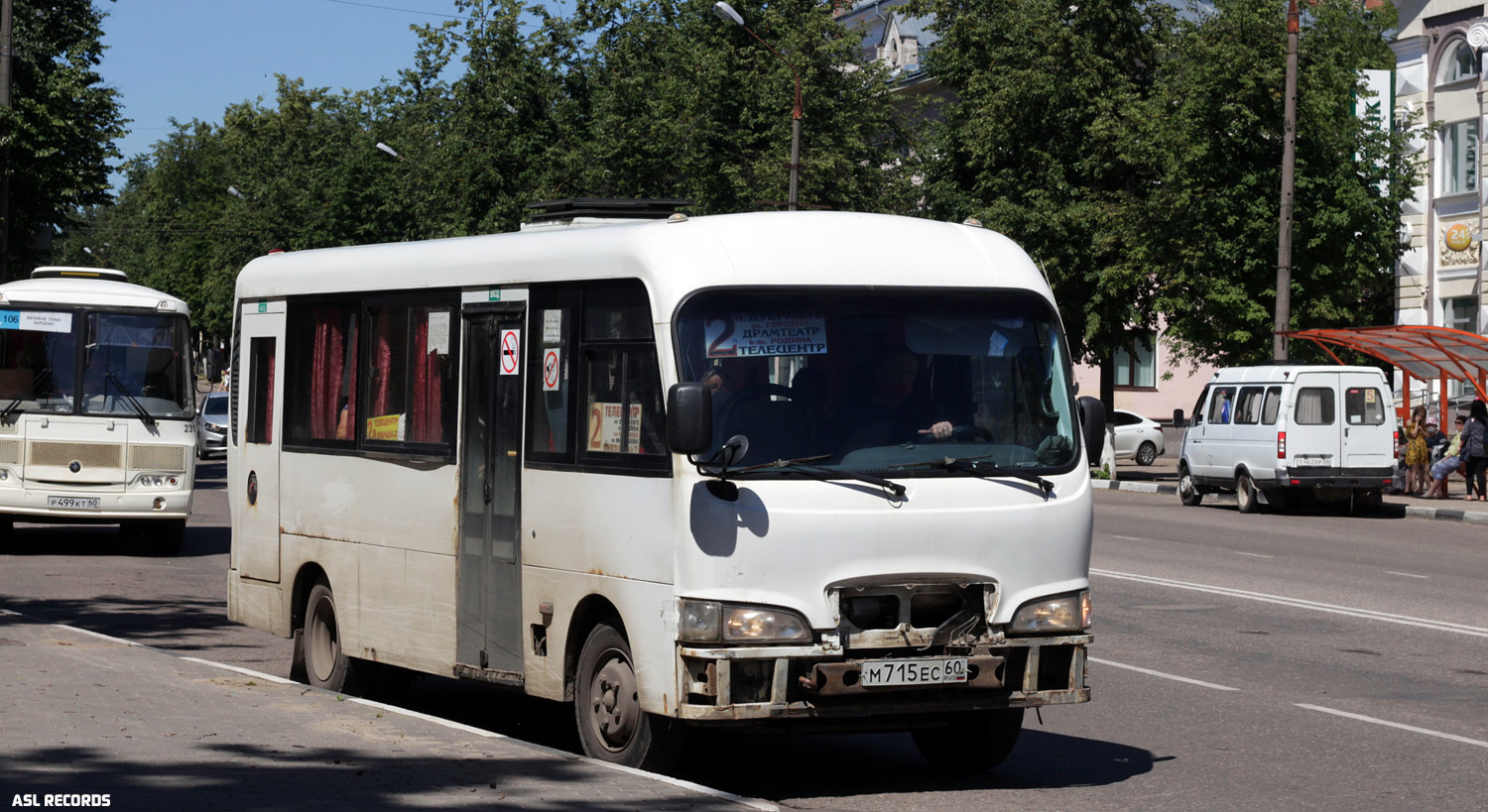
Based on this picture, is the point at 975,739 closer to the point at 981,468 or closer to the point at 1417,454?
the point at 981,468

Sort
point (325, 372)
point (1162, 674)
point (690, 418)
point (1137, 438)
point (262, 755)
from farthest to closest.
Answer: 1. point (1137, 438)
2. point (1162, 674)
3. point (325, 372)
4. point (262, 755)
5. point (690, 418)

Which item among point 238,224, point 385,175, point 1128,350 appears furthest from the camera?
point 238,224

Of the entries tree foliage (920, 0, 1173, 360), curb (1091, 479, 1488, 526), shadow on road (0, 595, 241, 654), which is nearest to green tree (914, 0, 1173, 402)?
tree foliage (920, 0, 1173, 360)

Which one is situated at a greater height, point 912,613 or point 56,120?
point 56,120

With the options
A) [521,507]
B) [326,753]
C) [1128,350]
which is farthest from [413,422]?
[1128,350]

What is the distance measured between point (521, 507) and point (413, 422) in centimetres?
127

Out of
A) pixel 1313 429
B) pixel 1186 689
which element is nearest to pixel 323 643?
pixel 1186 689

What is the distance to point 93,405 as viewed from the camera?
67.7ft

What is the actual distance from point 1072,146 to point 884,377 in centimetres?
3476

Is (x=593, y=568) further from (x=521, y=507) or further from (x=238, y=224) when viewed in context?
(x=238, y=224)

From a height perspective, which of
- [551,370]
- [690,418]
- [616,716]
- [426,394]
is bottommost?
[616,716]

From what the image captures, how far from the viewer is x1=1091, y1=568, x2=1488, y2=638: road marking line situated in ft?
48.8

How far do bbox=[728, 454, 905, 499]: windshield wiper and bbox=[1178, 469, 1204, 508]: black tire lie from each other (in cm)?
2645

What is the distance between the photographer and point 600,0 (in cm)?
4981
